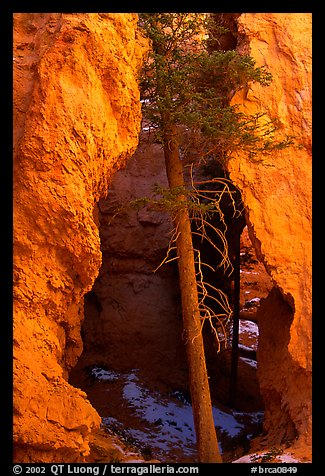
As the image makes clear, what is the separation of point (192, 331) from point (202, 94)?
3.83 metres

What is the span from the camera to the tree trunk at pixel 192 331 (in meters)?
8.41

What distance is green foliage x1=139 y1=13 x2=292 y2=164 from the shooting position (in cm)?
879

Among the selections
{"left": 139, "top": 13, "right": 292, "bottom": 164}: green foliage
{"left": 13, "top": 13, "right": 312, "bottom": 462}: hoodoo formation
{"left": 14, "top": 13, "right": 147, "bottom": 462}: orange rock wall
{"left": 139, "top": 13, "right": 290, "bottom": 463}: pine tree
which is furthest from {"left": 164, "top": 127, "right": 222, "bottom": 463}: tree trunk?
{"left": 14, "top": 13, "right": 147, "bottom": 462}: orange rock wall

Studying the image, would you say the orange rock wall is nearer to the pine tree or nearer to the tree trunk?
the pine tree

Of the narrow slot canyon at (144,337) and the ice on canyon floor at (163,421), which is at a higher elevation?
the narrow slot canyon at (144,337)

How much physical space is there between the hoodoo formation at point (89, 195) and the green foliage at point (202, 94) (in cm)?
26

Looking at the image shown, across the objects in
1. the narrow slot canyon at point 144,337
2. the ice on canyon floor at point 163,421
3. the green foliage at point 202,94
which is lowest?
the ice on canyon floor at point 163,421

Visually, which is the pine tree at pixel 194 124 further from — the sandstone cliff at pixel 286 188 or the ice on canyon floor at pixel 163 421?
the ice on canyon floor at pixel 163 421

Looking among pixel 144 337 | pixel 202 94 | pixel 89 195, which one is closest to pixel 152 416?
pixel 144 337

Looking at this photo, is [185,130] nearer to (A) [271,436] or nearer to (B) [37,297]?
(B) [37,297]

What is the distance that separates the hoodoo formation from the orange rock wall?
15 millimetres

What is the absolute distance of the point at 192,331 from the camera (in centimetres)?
875

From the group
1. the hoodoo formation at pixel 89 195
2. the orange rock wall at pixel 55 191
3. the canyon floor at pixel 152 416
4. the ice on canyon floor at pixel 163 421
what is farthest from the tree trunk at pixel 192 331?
the ice on canyon floor at pixel 163 421

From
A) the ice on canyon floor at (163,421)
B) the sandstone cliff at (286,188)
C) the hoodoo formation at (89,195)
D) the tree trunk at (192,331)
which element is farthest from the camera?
the ice on canyon floor at (163,421)
